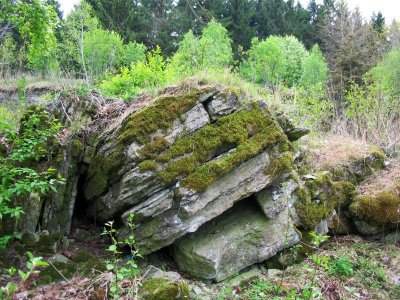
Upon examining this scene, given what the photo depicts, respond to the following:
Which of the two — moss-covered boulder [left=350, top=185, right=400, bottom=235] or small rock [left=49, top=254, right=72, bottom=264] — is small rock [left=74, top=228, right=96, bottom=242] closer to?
small rock [left=49, top=254, right=72, bottom=264]

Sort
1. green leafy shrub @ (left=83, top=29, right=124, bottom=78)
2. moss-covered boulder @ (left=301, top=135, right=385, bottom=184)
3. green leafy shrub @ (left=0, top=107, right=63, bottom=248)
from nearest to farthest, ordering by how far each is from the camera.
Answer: green leafy shrub @ (left=0, top=107, right=63, bottom=248)
moss-covered boulder @ (left=301, top=135, right=385, bottom=184)
green leafy shrub @ (left=83, top=29, right=124, bottom=78)

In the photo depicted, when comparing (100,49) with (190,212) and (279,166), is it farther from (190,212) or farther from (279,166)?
(190,212)

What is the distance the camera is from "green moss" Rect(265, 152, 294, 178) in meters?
5.62

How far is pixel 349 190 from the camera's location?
6.93 m

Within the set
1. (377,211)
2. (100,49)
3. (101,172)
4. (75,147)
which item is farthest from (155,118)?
(100,49)

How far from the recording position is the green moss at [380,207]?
20.9 ft

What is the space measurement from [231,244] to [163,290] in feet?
5.00

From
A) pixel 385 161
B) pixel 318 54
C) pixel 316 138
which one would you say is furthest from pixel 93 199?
pixel 318 54

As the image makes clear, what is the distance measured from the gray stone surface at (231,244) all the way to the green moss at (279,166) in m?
0.67

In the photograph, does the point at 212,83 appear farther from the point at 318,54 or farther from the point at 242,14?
the point at 242,14

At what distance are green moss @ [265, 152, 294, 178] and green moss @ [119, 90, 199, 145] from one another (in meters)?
1.59

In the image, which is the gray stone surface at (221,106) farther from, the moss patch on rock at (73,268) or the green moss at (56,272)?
the green moss at (56,272)

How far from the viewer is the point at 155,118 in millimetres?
5336

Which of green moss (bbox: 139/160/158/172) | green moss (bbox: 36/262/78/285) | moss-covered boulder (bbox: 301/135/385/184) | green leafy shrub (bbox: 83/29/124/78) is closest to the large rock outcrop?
green moss (bbox: 139/160/158/172)
